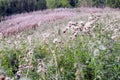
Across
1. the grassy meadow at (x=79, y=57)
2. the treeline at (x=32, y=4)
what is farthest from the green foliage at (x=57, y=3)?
the grassy meadow at (x=79, y=57)

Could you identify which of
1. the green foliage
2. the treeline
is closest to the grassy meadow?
the treeline

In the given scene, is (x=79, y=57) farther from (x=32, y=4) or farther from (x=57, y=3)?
(x=32, y=4)

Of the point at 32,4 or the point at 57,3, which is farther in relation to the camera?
the point at 32,4

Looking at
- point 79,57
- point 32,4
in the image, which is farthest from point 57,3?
point 79,57

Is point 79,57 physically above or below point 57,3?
above

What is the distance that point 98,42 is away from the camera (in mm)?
3518

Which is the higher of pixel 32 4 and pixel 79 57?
pixel 79 57

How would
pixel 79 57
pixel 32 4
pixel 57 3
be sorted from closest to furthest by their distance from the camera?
pixel 79 57 < pixel 57 3 < pixel 32 4

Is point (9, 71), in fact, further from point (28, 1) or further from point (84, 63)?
point (28, 1)

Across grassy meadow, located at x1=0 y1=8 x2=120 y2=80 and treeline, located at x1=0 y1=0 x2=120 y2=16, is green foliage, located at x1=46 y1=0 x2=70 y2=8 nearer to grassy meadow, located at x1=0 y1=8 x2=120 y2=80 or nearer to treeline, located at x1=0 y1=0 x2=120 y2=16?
treeline, located at x1=0 y1=0 x2=120 y2=16

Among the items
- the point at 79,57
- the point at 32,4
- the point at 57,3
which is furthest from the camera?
the point at 32,4

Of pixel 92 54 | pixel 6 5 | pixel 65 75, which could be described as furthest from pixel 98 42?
pixel 6 5

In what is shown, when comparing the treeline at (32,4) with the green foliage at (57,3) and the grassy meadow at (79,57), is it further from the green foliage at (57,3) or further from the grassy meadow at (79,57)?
the grassy meadow at (79,57)

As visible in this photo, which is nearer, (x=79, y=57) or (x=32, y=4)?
(x=79, y=57)
